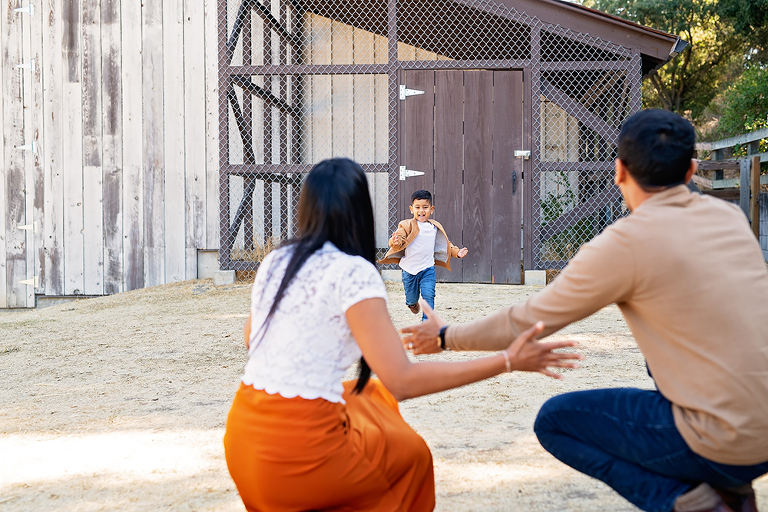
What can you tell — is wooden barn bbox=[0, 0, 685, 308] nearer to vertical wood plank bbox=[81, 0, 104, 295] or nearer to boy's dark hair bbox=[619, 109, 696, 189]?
vertical wood plank bbox=[81, 0, 104, 295]

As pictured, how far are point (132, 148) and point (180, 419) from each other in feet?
23.5

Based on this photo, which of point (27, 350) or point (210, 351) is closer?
point (210, 351)

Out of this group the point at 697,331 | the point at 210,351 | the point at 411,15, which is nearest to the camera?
the point at 697,331

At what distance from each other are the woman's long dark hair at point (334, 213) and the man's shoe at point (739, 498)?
121cm

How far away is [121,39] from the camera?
10.3m

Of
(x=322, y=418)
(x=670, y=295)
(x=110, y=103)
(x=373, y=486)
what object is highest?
(x=110, y=103)

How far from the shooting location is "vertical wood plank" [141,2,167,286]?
10.2 metres

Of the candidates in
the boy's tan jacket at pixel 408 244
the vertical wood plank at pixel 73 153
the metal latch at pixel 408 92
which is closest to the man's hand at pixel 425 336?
the boy's tan jacket at pixel 408 244

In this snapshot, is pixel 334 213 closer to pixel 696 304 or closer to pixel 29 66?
pixel 696 304

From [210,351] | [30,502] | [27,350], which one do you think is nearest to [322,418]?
[30,502]

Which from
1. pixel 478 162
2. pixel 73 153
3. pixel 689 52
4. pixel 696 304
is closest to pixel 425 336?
pixel 696 304

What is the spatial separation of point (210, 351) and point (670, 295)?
4.78m

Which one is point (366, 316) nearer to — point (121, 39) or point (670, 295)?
point (670, 295)

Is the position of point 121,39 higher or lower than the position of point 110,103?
higher
